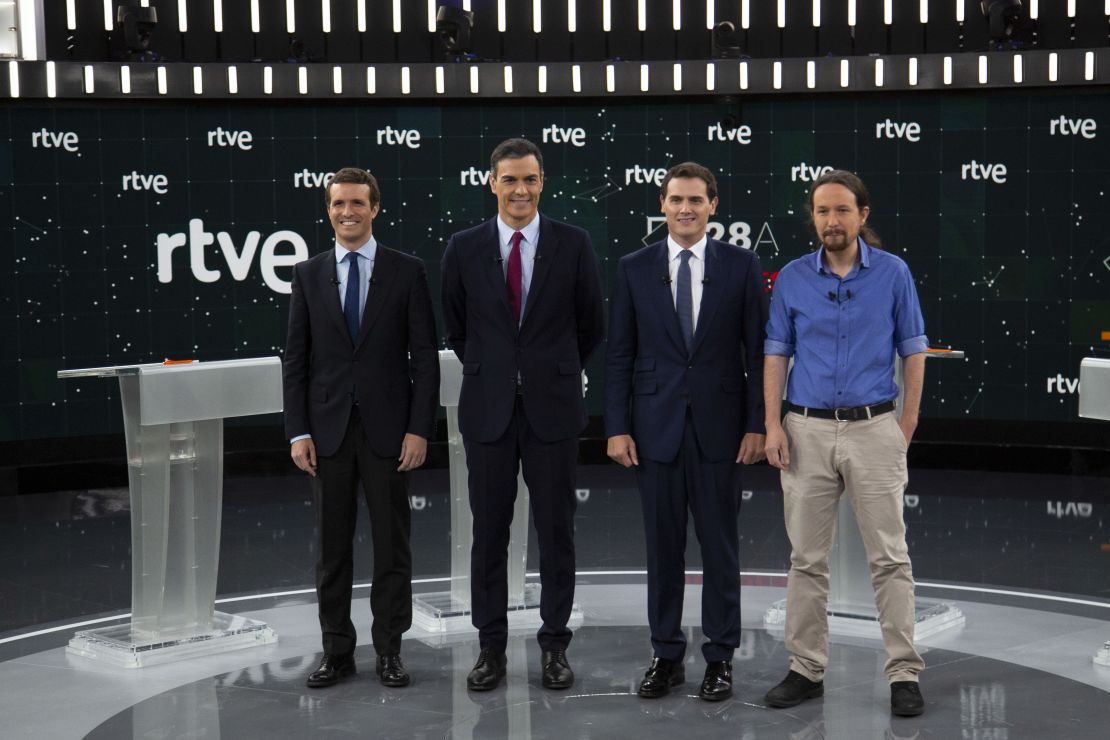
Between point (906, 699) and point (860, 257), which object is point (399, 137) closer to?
point (860, 257)

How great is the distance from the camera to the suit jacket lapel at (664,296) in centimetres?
391

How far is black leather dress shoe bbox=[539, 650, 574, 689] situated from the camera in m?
4.00

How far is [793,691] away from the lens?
384 cm

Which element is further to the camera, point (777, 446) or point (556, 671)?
point (556, 671)

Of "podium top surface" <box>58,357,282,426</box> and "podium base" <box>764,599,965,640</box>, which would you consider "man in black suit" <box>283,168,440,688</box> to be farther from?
"podium base" <box>764,599,965,640</box>

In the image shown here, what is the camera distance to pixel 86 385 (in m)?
7.84

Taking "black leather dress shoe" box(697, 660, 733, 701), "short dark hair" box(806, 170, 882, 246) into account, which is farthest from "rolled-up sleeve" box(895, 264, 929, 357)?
"black leather dress shoe" box(697, 660, 733, 701)

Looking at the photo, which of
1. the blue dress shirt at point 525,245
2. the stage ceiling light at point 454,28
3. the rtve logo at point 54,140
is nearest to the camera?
the blue dress shirt at point 525,245

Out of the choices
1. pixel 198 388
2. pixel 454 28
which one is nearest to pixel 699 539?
pixel 198 388

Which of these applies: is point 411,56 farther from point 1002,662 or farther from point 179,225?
point 1002,662

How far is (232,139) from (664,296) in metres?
4.73

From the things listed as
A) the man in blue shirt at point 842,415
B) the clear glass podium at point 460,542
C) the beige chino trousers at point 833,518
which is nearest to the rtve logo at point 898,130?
the clear glass podium at point 460,542

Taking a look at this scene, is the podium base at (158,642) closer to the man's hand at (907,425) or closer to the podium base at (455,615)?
the podium base at (455,615)

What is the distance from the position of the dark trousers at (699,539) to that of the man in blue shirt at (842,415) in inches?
6.6
